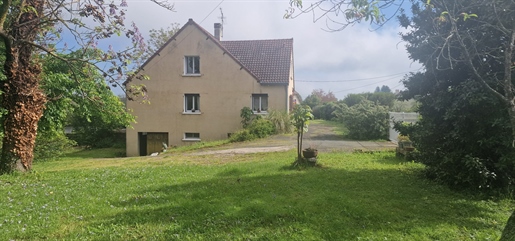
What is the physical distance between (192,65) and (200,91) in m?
1.89

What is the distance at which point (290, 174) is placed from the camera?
741cm

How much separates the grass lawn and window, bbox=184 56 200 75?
1460 cm

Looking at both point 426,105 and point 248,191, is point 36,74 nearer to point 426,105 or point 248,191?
point 248,191

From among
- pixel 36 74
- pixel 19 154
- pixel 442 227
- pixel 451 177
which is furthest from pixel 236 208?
pixel 36 74

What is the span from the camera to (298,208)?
4.87m

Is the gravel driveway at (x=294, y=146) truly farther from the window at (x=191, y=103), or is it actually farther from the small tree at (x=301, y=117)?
the window at (x=191, y=103)

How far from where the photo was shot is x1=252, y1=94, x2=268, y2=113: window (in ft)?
70.0

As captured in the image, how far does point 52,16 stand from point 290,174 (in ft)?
21.3

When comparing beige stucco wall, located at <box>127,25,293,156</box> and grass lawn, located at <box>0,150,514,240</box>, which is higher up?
beige stucco wall, located at <box>127,25,293,156</box>

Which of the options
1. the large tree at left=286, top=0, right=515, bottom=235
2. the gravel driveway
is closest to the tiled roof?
the gravel driveway

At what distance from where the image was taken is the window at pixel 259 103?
21.3 m

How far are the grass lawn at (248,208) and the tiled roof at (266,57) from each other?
14215mm

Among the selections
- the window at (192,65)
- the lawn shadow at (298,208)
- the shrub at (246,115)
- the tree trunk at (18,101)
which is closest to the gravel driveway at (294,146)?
the shrub at (246,115)

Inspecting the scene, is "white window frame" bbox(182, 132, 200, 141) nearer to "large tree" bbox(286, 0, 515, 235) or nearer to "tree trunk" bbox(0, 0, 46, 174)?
"tree trunk" bbox(0, 0, 46, 174)
